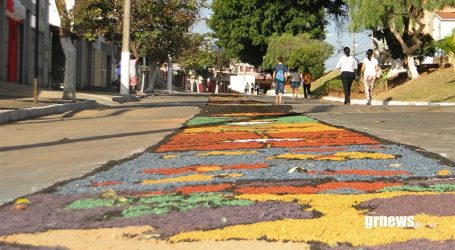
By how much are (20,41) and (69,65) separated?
1128 centimetres

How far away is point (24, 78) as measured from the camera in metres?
31.0

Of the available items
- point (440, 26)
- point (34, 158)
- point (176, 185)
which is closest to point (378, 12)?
point (34, 158)

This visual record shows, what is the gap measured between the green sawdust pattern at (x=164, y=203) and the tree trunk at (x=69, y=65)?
16.5m

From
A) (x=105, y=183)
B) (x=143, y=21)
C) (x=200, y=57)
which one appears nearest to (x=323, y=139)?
(x=105, y=183)

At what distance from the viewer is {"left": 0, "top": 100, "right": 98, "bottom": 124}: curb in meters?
14.6

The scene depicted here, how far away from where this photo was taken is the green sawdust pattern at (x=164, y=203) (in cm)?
464

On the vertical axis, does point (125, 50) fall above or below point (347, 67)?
above

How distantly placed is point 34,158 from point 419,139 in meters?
5.61

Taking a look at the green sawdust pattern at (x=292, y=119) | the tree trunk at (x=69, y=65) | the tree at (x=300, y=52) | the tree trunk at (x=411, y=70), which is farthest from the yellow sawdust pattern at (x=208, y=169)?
the tree at (x=300, y=52)

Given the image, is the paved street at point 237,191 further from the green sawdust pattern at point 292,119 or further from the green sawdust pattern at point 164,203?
the green sawdust pattern at point 292,119

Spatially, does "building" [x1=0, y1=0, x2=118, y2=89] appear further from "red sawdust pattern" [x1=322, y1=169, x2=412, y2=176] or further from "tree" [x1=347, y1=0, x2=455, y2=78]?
"red sawdust pattern" [x1=322, y1=169, x2=412, y2=176]

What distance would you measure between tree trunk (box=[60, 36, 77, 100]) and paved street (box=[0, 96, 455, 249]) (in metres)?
10.5

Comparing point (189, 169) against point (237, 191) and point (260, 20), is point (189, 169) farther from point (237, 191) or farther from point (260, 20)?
point (260, 20)

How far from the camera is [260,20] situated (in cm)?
5331
